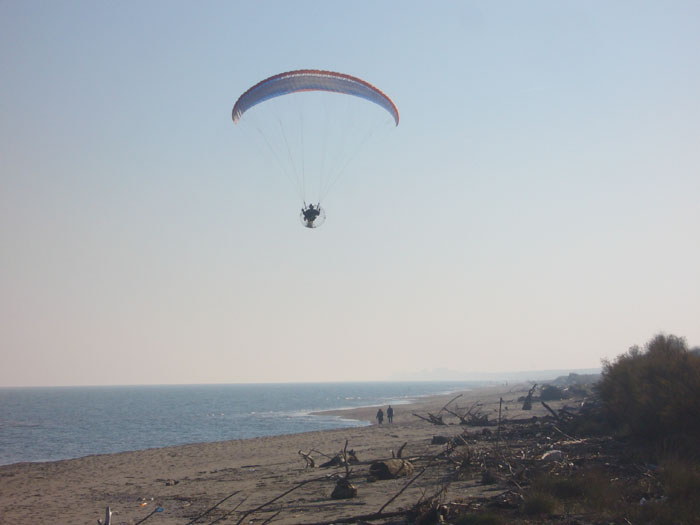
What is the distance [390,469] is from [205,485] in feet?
24.0

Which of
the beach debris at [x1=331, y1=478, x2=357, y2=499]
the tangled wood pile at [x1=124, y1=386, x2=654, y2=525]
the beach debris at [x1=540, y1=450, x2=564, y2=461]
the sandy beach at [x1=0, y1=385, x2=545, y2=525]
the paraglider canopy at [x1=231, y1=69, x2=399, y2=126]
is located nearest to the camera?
the tangled wood pile at [x1=124, y1=386, x2=654, y2=525]

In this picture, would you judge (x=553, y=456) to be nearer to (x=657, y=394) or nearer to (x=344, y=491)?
(x=657, y=394)

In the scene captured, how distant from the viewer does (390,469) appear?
1420 centimetres

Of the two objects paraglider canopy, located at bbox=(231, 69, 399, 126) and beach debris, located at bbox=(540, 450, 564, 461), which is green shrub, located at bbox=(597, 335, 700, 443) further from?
paraglider canopy, located at bbox=(231, 69, 399, 126)

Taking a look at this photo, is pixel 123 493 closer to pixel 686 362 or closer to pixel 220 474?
pixel 220 474

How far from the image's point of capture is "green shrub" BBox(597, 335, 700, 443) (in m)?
13.6

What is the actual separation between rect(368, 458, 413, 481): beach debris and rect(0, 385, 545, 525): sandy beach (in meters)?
0.35

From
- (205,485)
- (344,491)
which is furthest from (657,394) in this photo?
(205,485)

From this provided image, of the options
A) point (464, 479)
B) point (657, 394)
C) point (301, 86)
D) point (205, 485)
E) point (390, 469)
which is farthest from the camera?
point (301, 86)

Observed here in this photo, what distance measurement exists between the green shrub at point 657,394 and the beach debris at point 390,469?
720cm

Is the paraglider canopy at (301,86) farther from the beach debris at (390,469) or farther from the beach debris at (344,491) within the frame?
the beach debris at (344,491)

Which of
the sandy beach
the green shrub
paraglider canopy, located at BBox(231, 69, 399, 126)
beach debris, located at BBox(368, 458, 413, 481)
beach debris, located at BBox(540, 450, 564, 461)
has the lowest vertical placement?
the sandy beach

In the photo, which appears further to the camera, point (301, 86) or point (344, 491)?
point (301, 86)

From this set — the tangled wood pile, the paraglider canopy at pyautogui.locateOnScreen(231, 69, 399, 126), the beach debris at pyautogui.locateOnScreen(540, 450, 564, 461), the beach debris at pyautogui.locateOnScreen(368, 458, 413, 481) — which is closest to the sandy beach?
the tangled wood pile
